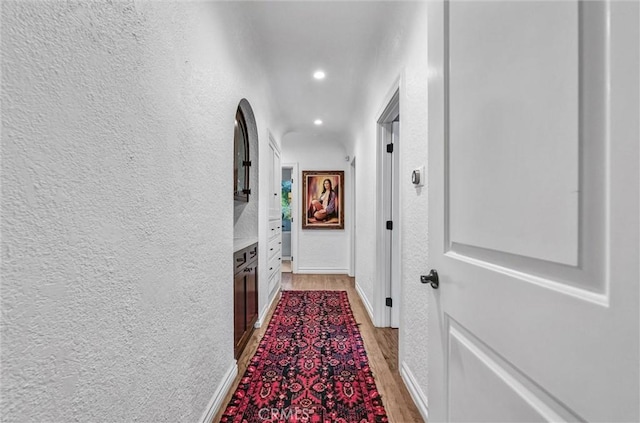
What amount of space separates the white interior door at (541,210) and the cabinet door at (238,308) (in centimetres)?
157

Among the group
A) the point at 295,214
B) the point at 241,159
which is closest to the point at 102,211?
the point at 241,159

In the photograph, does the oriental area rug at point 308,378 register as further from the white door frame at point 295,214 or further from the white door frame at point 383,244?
the white door frame at point 295,214

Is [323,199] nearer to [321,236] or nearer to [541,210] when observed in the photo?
[321,236]

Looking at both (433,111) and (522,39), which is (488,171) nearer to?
(522,39)

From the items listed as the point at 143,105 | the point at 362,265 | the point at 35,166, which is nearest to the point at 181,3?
the point at 143,105

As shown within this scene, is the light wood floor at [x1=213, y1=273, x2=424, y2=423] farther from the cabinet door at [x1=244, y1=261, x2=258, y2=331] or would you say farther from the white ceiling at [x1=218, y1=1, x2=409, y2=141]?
the white ceiling at [x1=218, y1=1, x2=409, y2=141]

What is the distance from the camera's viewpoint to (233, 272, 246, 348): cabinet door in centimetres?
211

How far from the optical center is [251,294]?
265 centimetres

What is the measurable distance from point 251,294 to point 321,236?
3142 mm

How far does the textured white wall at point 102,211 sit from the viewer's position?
0.57m

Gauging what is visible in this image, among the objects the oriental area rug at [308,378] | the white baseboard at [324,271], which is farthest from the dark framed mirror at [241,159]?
the white baseboard at [324,271]

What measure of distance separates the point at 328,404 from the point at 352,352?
2.22ft

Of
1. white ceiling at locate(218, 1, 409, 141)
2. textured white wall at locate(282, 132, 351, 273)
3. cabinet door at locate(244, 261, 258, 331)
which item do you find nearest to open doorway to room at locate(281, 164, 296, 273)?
textured white wall at locate(282, 132, 351, 273)

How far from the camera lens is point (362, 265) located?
3.98 m
